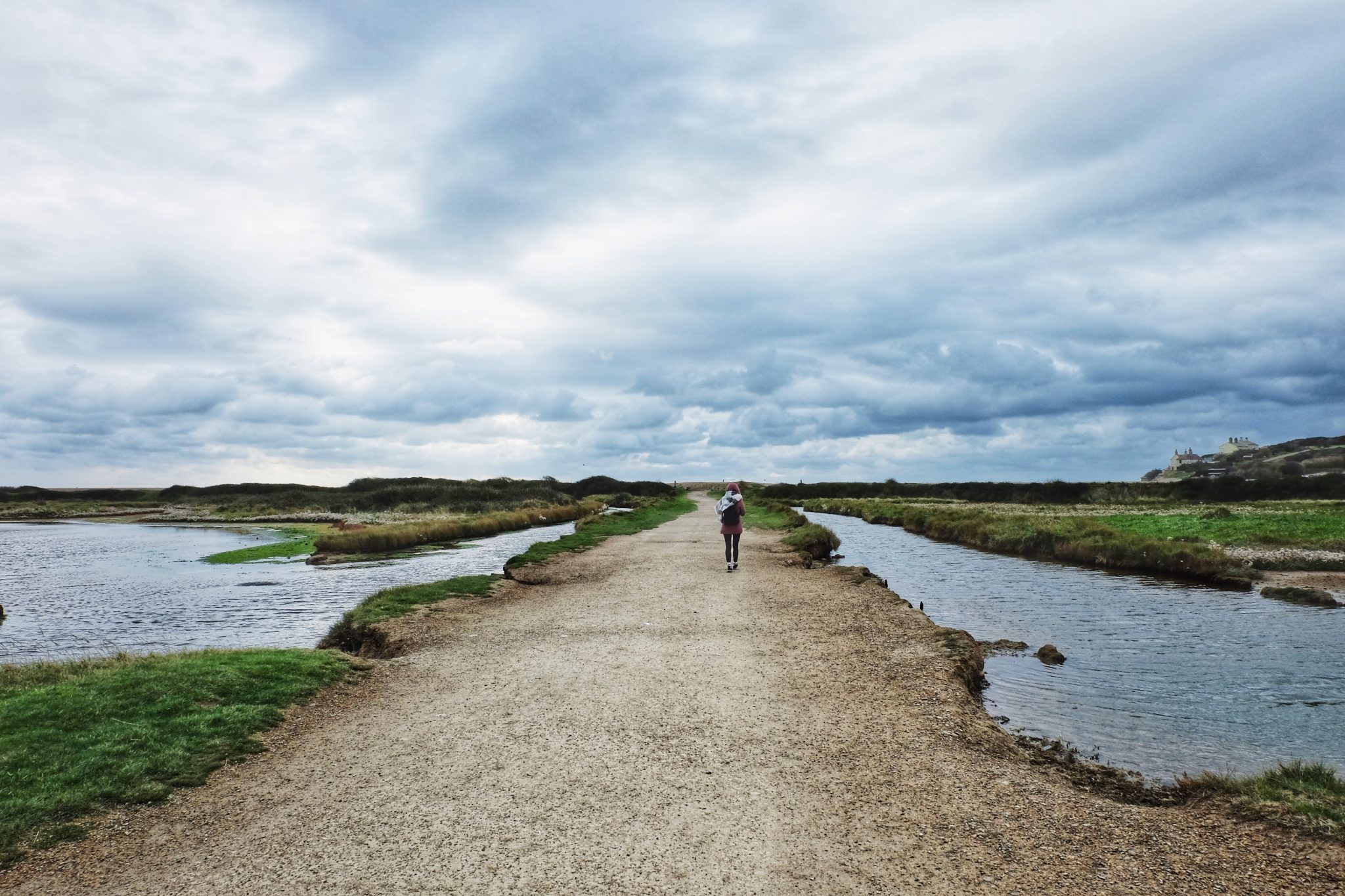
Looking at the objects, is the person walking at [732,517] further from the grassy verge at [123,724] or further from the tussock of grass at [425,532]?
the tussock of grass at [425,532]

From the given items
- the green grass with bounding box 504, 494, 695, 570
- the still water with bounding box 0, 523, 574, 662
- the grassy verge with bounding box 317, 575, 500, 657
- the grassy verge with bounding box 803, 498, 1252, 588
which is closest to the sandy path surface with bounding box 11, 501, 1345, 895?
the grassy verge with bounding box 317, 575, 500, 657

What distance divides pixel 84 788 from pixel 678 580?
47.1ft

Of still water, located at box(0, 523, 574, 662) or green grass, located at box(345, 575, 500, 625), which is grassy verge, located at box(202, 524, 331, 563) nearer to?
still water, located at box(0, 523, 574, 662)

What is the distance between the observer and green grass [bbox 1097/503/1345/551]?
29516 mm

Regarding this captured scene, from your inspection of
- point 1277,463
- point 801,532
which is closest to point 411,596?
point 801,532

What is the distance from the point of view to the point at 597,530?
38250 millimetres

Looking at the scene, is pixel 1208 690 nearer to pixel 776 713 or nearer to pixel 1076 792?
pixel 1076 792

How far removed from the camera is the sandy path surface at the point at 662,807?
205 inches

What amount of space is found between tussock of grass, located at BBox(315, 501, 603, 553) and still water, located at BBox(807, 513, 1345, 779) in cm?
2689

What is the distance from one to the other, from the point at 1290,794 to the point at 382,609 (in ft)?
48.2

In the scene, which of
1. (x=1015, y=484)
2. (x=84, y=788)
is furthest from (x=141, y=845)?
(x=1015, y=484)

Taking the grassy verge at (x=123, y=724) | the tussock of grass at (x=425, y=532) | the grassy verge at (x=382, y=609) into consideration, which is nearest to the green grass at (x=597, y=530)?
the grassy verge at (x=382, y=609)

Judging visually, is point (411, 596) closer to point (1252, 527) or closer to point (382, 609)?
point (382, 609)

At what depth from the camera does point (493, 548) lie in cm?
3725
